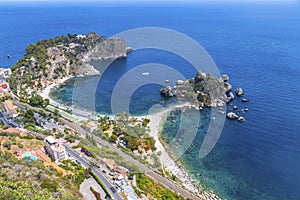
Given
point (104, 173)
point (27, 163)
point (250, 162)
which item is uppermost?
point (27, 163)

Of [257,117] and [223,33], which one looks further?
[223,33]

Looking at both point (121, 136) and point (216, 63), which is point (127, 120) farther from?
point (216, 63)

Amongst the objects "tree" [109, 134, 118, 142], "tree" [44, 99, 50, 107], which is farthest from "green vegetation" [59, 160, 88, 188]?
"tree" [44, 99, 50, 107]

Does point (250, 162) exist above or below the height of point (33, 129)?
below

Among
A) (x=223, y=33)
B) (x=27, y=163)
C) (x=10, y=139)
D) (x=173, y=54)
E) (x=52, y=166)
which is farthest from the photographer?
(x=223, y=33)

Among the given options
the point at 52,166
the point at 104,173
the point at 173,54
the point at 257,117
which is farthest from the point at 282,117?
the point at 173,54

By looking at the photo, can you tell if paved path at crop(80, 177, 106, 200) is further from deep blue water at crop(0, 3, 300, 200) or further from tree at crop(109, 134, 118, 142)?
deep blue water at crop(0, 3, 300, 200)

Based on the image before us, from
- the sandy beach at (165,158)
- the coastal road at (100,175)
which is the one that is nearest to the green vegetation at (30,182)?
the coastal road at (100,175)
